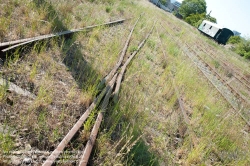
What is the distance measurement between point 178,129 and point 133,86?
1381 millimetres

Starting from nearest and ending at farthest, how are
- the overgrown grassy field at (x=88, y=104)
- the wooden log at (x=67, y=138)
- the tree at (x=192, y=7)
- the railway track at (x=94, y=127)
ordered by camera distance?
the wooden log at (x=67, y=138)
the railway track at (x=94, y=127)
the overgrown grassy field at (x=88, y=104)
the tree at (x=192, y=7)

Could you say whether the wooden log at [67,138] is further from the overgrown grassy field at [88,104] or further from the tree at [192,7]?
the tree at [192,7]

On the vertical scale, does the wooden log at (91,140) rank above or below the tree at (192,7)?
below

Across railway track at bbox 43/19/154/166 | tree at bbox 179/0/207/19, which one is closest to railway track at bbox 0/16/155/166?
railway track at bbox 43/19/154/166

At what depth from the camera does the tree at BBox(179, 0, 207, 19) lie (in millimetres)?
75988

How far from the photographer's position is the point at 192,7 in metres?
77.6

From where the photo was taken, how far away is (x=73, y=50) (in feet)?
14.4

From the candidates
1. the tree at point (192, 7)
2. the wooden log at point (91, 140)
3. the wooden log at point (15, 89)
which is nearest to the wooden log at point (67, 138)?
the wooden log at point (91, 140)

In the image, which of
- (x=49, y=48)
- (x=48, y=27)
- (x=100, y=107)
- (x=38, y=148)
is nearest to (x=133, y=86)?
(x=100, y=107)

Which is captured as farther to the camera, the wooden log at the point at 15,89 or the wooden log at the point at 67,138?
the wooden log at the point at 15,89

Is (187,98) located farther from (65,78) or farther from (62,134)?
(62,134)

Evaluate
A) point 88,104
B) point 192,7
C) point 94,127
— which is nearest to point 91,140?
point 94,127

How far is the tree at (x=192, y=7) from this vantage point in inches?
2992

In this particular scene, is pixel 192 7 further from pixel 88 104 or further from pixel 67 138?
pixel 67 138
